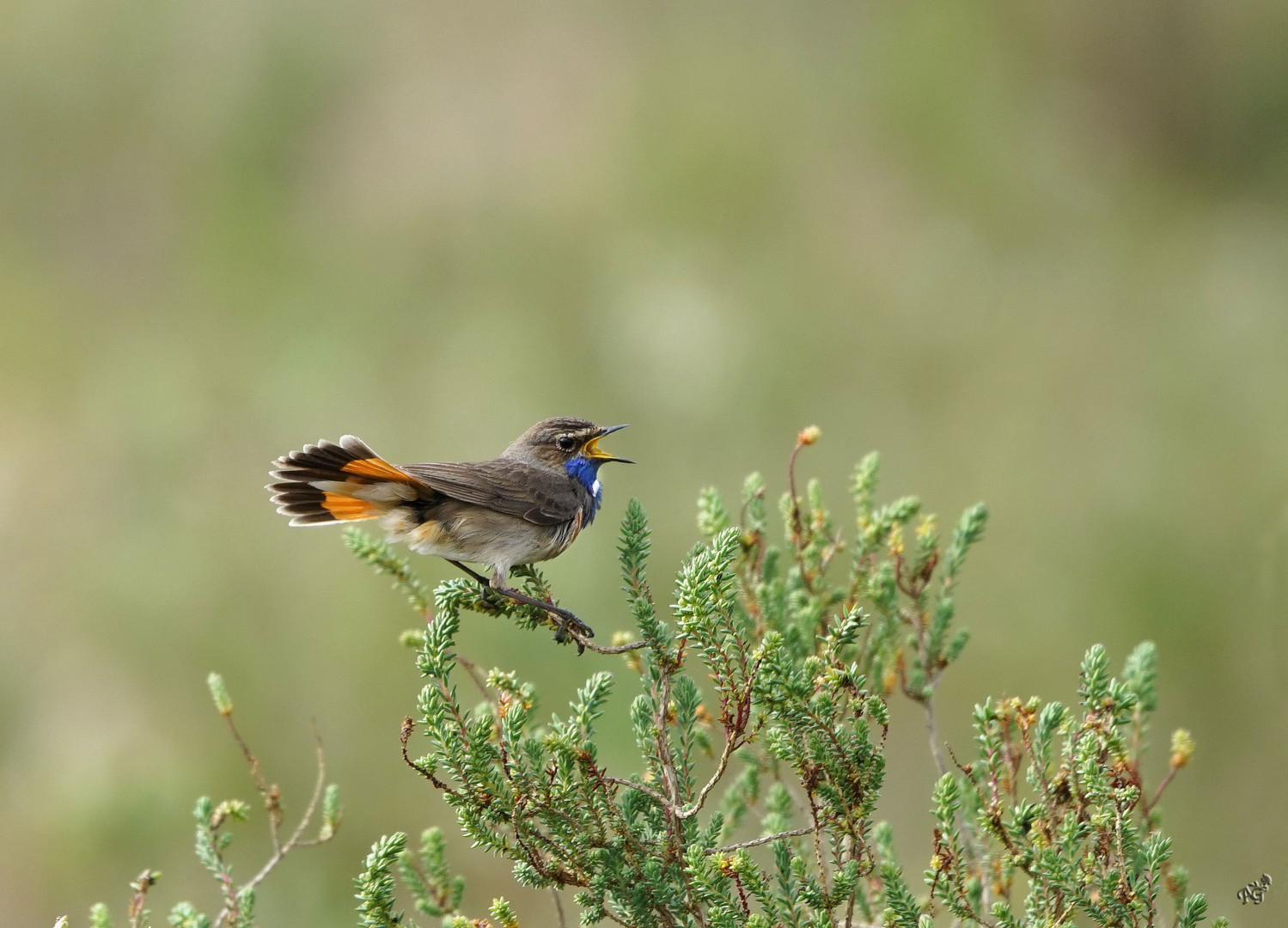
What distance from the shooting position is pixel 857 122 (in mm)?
10641

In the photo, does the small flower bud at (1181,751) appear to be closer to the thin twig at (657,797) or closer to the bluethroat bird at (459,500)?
the thin twig at (657,797)

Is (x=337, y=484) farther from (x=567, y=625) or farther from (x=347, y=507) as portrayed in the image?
(x=567, y=625)

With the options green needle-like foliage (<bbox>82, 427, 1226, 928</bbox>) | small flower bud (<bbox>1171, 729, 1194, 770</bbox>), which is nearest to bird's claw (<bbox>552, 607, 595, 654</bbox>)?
green needle-like foliage (<bbox>82, 427, 1226, 928</bbox>)

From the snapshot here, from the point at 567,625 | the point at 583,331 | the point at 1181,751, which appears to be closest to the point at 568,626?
the point at 567,625

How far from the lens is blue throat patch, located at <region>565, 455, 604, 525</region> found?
495 centimetres

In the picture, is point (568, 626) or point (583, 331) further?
point (583, 331)

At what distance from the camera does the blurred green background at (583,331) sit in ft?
24.5

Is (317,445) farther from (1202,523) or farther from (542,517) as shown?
(1202,523)

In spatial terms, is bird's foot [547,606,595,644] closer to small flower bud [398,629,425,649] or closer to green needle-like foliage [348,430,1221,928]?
small flower bud [398,629,425,649]

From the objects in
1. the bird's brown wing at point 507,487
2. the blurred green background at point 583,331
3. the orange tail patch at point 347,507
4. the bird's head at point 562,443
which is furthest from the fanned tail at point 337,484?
the blurred green background at point 583,331

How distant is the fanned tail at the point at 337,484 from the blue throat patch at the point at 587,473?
0.77 metres

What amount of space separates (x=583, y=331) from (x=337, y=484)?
5.20 meters

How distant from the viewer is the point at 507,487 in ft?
15.0

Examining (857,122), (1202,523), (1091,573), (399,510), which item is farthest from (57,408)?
(1202,523)
